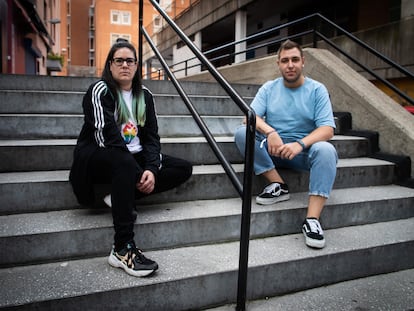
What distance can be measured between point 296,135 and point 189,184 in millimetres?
901

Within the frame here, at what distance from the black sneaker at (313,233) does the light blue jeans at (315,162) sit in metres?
0.19

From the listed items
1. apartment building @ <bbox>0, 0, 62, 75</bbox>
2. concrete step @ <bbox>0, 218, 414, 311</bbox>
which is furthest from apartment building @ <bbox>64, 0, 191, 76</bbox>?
concrete step @ <bbox>0, 218, 414, 311</bbox>

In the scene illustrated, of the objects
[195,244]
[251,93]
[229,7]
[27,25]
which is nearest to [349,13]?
[229,7]

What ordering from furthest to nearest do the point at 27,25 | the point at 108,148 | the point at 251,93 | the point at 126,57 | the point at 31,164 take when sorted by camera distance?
the point at 27,25 → the point at 251,93 → the point at 31,164 → the point at 126,57 → the point at 108,148

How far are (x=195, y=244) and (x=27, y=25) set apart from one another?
10.4 meters

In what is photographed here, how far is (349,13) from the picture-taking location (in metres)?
11.6

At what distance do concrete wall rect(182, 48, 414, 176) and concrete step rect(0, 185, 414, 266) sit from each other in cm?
67

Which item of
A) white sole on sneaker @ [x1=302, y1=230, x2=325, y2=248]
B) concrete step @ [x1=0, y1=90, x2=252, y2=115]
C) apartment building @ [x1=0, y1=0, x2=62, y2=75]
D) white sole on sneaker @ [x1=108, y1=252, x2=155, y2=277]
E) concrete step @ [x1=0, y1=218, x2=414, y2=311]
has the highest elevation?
apartment building @ [x1=0, y1=0, x2=62, y2=75]

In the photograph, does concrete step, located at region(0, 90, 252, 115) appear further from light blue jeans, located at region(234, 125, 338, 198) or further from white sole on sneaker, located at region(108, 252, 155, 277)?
white sole on sneaker, located at region(108, 252, 155, 277)

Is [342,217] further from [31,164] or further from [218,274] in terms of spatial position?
[31,164]

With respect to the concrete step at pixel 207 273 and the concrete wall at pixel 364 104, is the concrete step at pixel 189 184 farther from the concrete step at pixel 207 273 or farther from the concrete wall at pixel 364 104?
the concrete step at pixel 207 273

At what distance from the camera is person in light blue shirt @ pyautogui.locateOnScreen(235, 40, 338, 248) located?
227 centimetres

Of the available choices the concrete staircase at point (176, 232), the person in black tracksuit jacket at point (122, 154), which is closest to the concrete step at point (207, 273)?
the concrete staircase at point (176, 232)

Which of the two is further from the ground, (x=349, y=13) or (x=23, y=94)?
(x=349, y=13)
